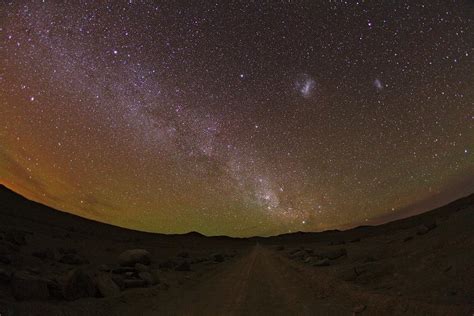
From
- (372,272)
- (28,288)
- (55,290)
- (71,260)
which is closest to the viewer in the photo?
(28,288)

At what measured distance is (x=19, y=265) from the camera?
24.6 feet

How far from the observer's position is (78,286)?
556cm

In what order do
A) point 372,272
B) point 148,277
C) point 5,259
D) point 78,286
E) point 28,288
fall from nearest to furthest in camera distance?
point 28,288 → point 78,286 → point 372,272 → point 5,259 → point 148,277

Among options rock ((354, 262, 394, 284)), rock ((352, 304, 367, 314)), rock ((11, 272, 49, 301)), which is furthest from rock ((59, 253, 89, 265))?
rock ((352, 304, 367, 314))

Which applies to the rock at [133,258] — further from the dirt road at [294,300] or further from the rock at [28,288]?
the rock at [28,288]

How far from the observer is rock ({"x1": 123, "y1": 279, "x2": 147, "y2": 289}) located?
6785mm

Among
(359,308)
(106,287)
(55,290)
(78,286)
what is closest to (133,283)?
(106,287)

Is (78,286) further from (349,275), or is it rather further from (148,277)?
(349,275)

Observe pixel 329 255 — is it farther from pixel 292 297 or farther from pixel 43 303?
pixel 43 303

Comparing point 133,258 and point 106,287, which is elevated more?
point 106,287

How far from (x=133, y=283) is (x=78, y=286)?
152 cm

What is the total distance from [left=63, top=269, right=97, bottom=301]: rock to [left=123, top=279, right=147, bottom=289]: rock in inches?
42.4

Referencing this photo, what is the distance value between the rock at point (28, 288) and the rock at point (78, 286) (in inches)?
13.7

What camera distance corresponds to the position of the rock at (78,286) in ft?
17.5
